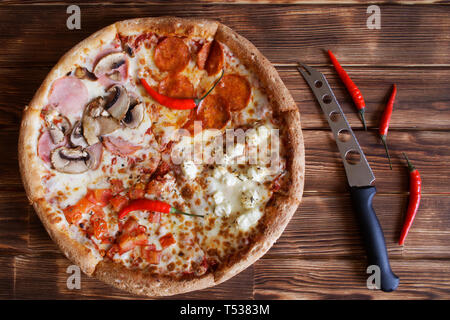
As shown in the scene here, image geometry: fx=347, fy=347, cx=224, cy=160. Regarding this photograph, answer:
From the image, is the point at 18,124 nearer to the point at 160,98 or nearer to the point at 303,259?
the point at 160,98

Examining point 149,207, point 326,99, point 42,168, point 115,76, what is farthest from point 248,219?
point 42,168

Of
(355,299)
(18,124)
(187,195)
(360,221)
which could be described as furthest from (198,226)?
(18,124)

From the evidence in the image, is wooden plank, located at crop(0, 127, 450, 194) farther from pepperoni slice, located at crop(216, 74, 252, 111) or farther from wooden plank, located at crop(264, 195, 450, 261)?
pepperoni slice, located at crop(216, 74, 252, 111)

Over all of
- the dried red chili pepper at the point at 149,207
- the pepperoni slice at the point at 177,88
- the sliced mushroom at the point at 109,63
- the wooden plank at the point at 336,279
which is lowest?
the wooden plank at the point at 336,279

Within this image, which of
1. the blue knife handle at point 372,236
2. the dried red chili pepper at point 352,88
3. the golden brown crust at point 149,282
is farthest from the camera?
the dried red chili pepper at point 352,88

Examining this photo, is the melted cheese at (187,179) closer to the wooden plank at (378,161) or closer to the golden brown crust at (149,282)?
the golden brown crust at (149,282)

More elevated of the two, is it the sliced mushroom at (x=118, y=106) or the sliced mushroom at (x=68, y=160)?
the sliced mushroom at (x=118, y=106)

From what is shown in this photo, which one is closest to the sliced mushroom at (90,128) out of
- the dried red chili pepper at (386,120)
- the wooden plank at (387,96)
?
the wooden plank at (387,96)
